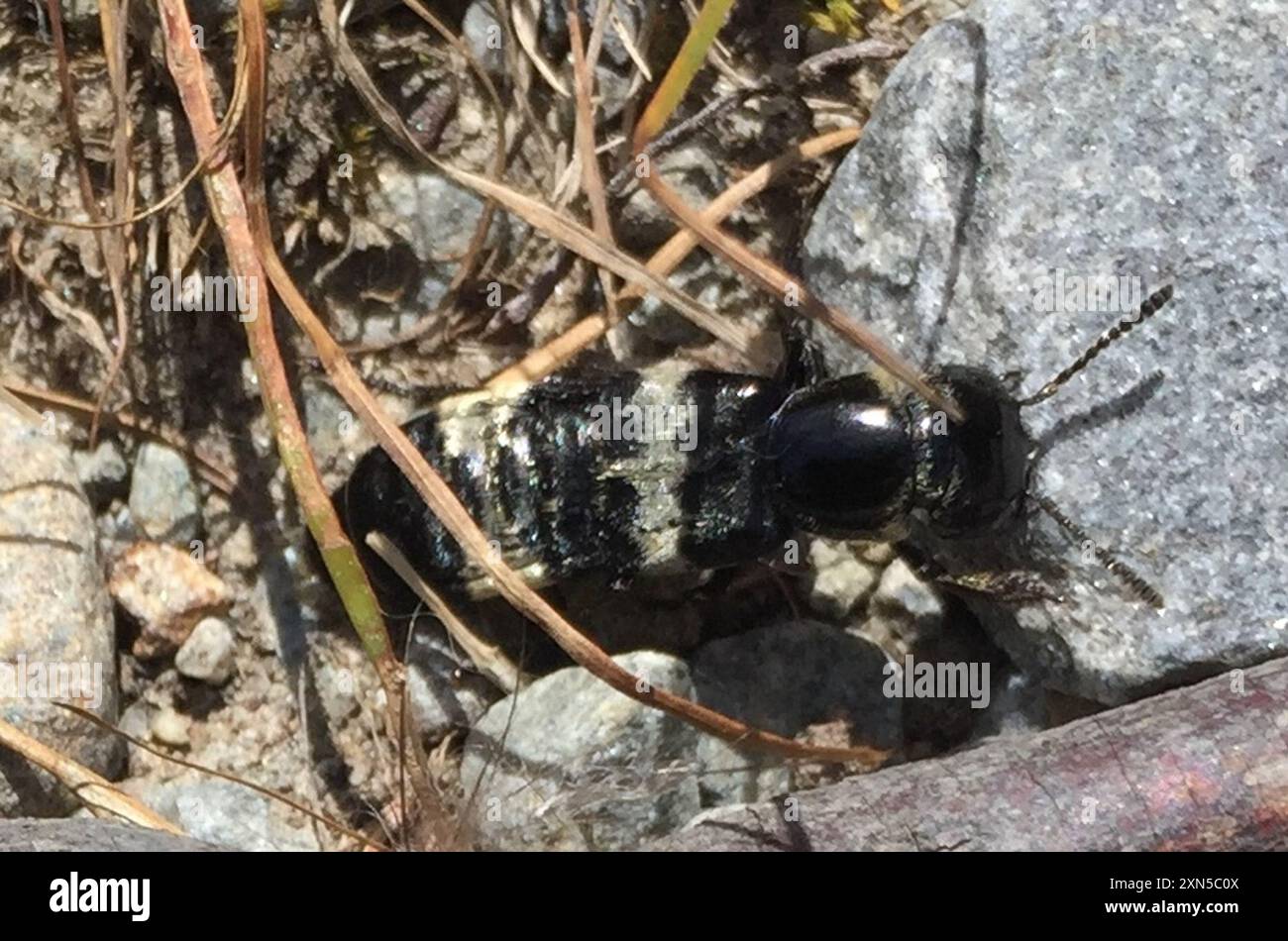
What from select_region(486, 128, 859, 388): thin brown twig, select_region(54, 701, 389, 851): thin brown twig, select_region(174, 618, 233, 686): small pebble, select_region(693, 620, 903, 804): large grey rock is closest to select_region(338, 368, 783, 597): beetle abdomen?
select_region(486, 128, 859, 388): thin brown twig

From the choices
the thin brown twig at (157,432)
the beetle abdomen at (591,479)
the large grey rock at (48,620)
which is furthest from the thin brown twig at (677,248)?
the large grey rock at (48,620)

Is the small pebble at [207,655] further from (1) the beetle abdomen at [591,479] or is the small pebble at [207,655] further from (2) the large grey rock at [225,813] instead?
(1) the beetle abdomen at [591,479]

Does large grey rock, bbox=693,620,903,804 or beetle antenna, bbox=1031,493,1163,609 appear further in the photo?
large grey rock, bbox=693,620,903,804

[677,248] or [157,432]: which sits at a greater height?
[677,248]

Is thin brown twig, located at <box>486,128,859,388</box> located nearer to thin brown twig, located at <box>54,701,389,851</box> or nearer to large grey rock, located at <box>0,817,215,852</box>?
thin brown twig, located at <box>54,701,389,851</box>

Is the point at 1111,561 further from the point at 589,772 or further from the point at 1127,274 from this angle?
the point at 589,772

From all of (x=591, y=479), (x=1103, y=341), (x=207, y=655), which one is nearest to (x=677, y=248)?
(x=591, y=479)

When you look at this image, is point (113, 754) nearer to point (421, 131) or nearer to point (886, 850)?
point (421, 131)
